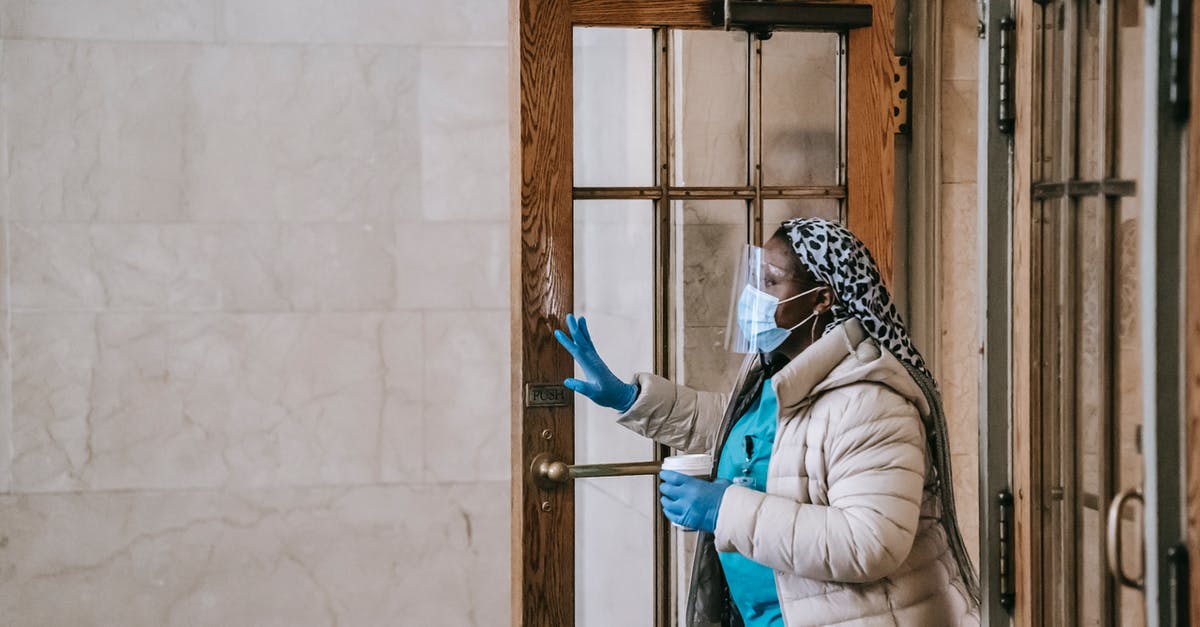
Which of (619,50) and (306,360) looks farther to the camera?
(306,360)

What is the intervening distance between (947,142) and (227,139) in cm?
154

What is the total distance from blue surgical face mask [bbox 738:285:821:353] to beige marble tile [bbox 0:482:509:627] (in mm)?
922

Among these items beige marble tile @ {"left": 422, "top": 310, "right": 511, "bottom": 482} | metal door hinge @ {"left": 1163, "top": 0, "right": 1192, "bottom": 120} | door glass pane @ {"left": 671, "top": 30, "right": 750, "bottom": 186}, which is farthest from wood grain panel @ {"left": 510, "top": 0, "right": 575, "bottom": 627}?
metal door hinge @ {"left": 1163, "top": 0, "right": 1192, "bottom": 120}

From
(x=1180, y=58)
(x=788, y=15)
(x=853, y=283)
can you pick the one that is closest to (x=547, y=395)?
(x=853, y=283)

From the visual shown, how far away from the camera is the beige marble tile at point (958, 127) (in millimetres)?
2502

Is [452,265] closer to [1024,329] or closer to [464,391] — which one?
[464,391]

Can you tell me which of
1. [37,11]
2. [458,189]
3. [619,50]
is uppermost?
[37,11]

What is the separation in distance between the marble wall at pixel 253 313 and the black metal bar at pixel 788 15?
0.63 metres

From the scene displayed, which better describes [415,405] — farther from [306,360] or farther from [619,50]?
[619,50]

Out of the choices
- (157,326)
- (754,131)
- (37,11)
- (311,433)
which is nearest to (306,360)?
(311,433)

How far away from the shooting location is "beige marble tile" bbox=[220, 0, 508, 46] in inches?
96.8

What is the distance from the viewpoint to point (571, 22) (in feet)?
6.61

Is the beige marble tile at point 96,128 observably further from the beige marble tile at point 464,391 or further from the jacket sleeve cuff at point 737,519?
the jacket sleeve cuff at point 737,519

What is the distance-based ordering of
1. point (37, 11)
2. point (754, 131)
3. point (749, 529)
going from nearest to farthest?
point (749, 529) → point (754, 131) → point (37, 11)
